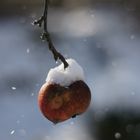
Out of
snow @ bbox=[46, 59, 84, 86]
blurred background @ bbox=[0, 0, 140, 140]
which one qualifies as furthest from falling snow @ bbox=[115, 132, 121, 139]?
snow @ bbox=[46, 59, 84, 86]

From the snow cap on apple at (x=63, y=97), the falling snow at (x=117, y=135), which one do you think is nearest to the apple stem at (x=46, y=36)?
the snow cap on apple at (x=63, y=97)

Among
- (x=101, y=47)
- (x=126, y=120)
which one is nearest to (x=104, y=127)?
(x=126, y=120)

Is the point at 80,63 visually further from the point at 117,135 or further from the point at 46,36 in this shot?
the point at 46,36

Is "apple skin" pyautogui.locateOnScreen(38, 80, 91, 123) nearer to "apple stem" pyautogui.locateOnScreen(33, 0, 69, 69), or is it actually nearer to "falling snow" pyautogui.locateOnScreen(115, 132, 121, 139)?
"apple stem" pyautogui.locateOnScreen(33, 0, 69, 69)

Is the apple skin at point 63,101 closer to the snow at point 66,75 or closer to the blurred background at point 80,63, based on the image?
the snow at point 66,75

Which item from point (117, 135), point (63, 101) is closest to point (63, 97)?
point (63, 101)

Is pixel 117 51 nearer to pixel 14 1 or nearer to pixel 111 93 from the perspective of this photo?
pixel 111 93

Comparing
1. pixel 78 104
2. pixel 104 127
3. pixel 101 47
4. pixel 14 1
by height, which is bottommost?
pixel 14 1
